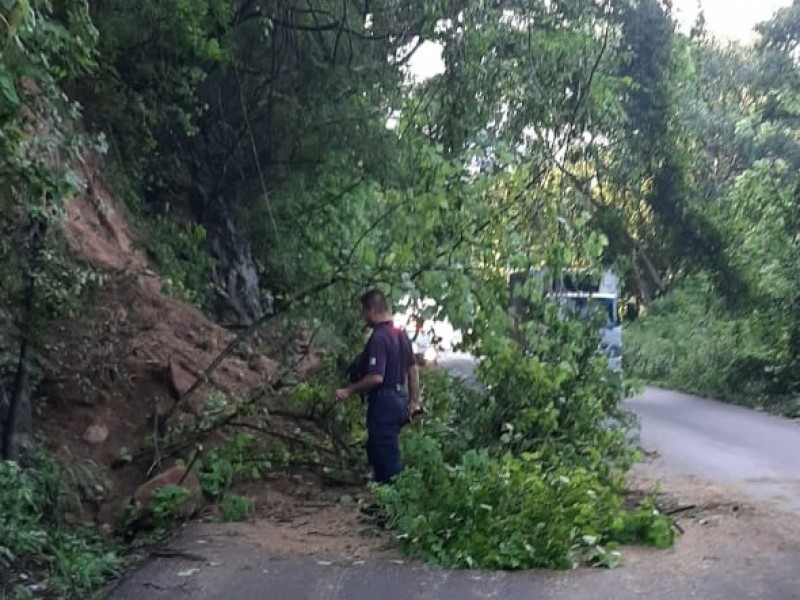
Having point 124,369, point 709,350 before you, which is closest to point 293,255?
point 124,369

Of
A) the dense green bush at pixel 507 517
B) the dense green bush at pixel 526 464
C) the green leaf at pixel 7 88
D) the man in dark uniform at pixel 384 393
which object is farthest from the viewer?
the man in dark uniform at pixel 384 393

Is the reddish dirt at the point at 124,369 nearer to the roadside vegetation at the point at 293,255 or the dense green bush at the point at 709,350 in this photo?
the roadside vegetation at the point at 293,255

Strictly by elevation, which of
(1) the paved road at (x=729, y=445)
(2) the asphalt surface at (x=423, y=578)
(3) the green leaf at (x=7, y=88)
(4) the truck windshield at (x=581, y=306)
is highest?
(3) the green leaf at (x=7, y=88)

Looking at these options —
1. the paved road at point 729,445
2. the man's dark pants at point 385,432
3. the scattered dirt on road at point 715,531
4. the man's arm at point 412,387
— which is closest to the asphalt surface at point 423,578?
the scattered dirt on road at point 715,531

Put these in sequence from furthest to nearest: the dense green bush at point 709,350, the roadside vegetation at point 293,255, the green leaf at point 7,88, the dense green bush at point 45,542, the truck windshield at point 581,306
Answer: the dense green bush at point 709,350 → the truck windshield at point 581,306 → the roadside vegetation at point 293,255 → the dense green bush at point 45,542 → the green leaf at point 7,88

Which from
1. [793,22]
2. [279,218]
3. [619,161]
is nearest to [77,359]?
[279,218]

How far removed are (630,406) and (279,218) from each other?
9033 millimetres

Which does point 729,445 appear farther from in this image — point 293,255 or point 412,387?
point 412,387

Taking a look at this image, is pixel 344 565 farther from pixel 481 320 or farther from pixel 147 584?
pixel 481 320

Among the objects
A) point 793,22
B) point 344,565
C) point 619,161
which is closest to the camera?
point 344,565

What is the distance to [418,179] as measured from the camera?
12742mm

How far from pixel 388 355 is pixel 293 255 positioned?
24.9 ft

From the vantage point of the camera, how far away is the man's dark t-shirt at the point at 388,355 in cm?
866

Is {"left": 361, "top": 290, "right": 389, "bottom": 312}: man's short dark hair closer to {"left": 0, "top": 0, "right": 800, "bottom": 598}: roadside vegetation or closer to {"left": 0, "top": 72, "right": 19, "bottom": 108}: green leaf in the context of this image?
{"left": 0, "top": 0, "right": 800, "bottom": 598}: roadside vegetation
